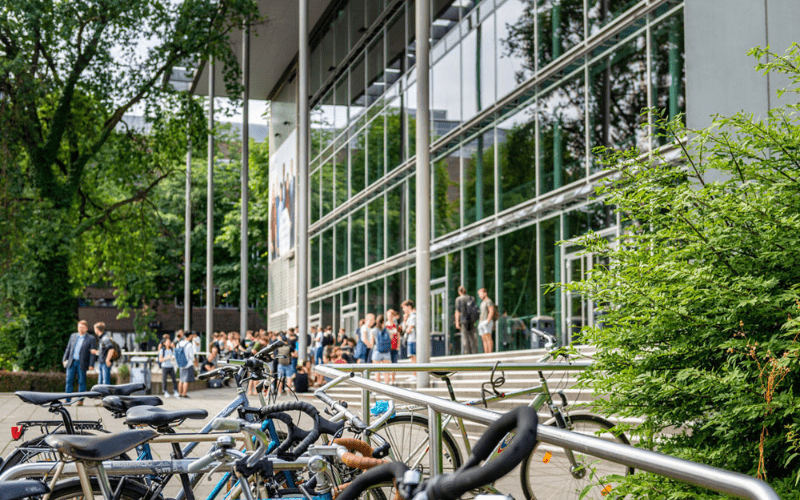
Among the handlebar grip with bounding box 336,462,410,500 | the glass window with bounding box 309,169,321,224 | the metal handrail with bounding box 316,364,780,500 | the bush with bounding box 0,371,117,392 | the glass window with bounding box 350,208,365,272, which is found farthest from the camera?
the glass window with bounding box 309,169,321,224

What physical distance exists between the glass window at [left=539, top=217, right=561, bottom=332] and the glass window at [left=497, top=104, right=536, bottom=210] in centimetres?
101

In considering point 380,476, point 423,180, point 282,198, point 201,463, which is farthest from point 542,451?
point 282,198

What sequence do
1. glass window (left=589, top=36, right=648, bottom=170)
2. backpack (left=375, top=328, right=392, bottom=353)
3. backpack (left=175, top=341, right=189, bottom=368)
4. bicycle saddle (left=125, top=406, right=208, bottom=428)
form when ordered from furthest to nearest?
backpack (left=175, top=341, right=189, bottom=368)
backpack (left=375, top=328, right=392, bottom=353)
glass window (left=589, top=36, right=648, bottom=170)
bicycle saddle (left=125, top=406, right=208, bottom=428)

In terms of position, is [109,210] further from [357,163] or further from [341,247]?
[341,247]

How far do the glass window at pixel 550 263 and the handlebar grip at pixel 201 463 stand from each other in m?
16.3

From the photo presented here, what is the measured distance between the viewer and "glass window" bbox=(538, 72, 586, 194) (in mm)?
19344

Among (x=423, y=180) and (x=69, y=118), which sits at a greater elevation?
(x=69, y=118)

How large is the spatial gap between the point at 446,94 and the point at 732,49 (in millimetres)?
17421

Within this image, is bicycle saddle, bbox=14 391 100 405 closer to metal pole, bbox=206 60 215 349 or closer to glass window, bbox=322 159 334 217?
metal pole, bbox=206 60 215 349

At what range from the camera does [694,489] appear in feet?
13.0

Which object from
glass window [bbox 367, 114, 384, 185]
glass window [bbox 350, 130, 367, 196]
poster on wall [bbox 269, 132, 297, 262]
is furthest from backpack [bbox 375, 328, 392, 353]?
poster on wall [bbox 269, 132, 297, 262]

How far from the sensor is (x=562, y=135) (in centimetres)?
1988

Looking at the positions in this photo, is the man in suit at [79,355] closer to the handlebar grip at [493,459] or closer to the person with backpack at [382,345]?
the person with backpack at [382,345]

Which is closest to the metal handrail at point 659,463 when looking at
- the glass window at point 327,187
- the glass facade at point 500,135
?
the glass facade at point 500,135
